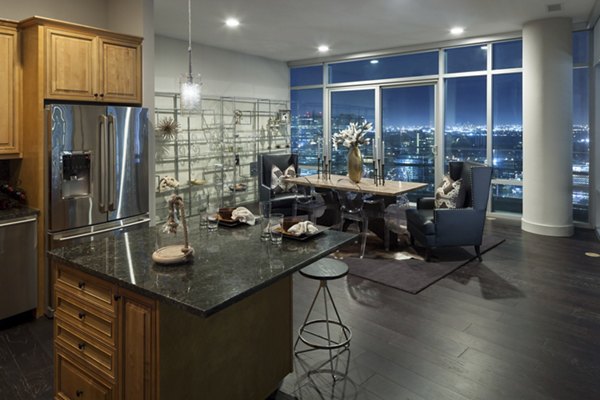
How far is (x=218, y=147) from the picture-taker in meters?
7.60

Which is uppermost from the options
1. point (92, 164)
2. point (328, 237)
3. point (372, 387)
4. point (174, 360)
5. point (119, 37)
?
point (119, 37)

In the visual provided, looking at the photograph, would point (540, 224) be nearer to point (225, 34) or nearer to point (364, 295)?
point (364, 295)

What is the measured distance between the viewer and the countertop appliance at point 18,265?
3201 millimetres

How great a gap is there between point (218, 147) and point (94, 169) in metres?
4.12

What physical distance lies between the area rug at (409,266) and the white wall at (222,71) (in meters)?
4.03

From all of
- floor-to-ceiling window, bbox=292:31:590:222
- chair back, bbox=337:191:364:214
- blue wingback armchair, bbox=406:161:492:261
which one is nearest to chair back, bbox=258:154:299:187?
chair back, bbox=337:191:364:214

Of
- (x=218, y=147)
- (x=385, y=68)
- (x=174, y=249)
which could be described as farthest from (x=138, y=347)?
(x=385, y=68)

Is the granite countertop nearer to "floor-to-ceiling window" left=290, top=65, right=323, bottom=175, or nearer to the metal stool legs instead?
the metal stool legs

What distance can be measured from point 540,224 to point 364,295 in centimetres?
356

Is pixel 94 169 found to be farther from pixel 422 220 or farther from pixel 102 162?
pixel 422 220

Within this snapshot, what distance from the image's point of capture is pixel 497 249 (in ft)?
17.3

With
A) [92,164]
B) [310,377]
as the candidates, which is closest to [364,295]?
[310,377]

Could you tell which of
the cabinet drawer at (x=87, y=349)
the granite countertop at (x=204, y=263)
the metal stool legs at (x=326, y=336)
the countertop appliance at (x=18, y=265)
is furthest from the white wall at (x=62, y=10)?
the metal stool legs at (x=326, y=336)

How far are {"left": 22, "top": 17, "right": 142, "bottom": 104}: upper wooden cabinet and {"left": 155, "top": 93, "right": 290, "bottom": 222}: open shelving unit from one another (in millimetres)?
2762
